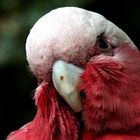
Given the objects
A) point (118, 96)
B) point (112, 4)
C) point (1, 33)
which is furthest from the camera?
point (112, 4)

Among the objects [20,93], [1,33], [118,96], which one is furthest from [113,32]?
[20,93]

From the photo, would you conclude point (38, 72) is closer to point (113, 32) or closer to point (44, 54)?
point (44, 54)

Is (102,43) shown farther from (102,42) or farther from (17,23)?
(17,23)

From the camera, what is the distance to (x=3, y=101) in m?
4.18

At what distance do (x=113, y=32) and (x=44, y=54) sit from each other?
34 centimetres

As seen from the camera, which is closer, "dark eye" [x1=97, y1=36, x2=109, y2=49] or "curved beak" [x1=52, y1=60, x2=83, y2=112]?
"curved beak" [x1=52, y1=60, x2=83, y2=112]

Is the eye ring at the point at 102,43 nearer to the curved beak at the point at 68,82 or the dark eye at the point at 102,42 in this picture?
the dark eye at the point at 102,42

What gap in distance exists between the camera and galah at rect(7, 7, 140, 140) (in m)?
2.29

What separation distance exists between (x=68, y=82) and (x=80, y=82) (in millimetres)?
47

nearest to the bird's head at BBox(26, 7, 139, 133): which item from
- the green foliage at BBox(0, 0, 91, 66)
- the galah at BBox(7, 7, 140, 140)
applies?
the galah at BBox(7, 7, 140, 140)

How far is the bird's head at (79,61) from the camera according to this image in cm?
228

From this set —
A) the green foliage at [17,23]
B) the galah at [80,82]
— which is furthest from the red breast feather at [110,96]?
the green foliage at [17,23]

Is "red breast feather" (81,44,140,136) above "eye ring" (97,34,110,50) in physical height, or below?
below

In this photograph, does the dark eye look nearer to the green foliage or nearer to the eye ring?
the eye ring
